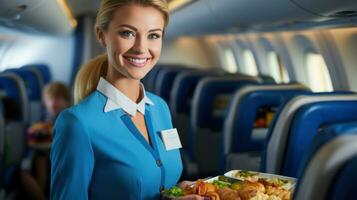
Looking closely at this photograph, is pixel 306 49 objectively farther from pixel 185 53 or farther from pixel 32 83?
pixel 185 53

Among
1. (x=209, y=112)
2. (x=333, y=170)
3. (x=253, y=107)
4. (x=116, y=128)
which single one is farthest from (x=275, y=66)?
(x=333, y=170)

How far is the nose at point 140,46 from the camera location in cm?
209

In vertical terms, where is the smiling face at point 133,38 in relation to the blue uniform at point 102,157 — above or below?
above

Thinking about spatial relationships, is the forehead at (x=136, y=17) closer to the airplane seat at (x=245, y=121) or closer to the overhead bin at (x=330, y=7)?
the overhead bin at (x=330, y=7)

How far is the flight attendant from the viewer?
2068mm

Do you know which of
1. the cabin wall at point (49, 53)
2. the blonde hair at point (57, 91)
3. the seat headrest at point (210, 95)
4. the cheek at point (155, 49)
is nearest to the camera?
the cheek at point (155, 49)

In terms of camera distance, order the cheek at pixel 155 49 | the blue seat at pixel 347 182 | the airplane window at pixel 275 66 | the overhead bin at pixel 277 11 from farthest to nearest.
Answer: the airplane window at pixel 275 66
the overhead bin at pixel 277 11
the cheek at pixel 155 49
the blue seat at pixel 347 182

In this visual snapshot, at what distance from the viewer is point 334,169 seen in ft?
4.54

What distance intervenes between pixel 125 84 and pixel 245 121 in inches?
67.8

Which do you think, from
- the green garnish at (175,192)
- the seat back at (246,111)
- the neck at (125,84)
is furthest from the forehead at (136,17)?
the seat back at (246,111)

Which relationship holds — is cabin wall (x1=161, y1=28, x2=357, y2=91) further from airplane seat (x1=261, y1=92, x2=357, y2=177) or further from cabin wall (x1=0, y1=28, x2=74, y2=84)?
cabin wall (x1=0, y1=28, x2=74, y2=84)

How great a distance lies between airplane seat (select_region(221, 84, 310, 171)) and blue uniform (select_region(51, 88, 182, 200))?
5.13 ft

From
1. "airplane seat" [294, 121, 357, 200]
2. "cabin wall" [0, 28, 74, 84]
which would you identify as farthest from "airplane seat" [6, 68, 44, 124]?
"airplane seat" [294, 121, 357, 200]

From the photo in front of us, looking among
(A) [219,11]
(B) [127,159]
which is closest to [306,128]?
(B) [127,159]
